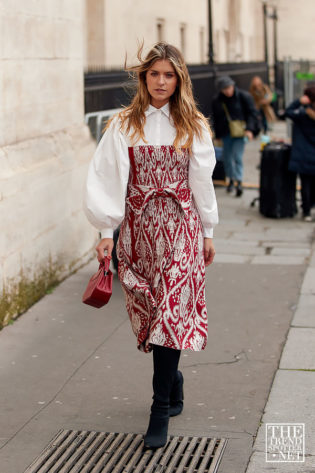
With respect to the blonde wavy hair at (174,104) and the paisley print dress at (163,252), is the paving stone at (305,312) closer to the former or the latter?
the paisley print dress at (163,252)

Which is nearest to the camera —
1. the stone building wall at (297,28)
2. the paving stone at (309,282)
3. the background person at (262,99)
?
the paving stone at (309,282)

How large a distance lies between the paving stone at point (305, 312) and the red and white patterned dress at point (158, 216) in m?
2.16

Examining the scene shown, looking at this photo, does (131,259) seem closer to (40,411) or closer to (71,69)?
(40,411)

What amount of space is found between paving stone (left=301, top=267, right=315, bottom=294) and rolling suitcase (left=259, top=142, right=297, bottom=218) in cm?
292

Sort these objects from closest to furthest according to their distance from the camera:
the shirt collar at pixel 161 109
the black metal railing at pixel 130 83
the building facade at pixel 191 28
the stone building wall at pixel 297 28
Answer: the shirt collar at pixel 161 109
the black metal railing at pixel 130 83
the building facade at pixel 191 28
the stone building wall at pixel 297 28

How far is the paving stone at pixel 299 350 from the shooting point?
5.40m

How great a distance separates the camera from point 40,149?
7.15 metres

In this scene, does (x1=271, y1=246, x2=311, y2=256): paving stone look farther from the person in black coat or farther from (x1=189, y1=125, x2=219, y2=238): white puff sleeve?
(x1=189, y1=125, x2=219, y2=238): white puff sleeve

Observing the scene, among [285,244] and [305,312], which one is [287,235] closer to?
[285,244]

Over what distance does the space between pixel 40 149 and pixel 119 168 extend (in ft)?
10.1

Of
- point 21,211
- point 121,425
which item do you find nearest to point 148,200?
point 121,425

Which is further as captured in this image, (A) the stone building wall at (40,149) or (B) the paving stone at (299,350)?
(A) the stone building wall at (40,149)

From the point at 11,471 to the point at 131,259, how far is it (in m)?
1.06

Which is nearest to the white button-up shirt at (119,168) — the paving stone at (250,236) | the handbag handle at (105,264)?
the handbag handle at (105,264)
